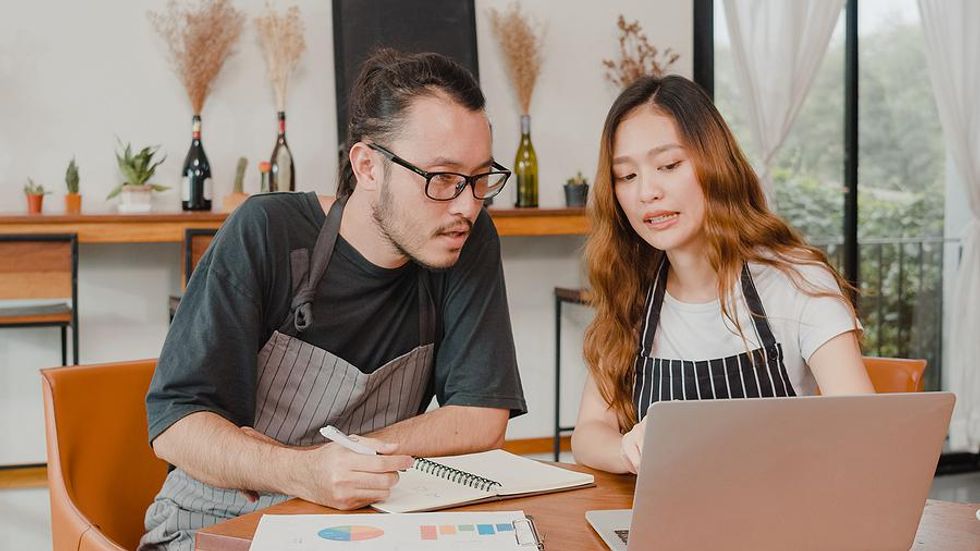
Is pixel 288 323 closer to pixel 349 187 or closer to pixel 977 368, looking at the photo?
pixel 349 187

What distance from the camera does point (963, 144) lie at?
15.3 ft

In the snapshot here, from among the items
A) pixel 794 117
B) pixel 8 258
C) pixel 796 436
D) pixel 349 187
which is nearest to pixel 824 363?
pixel 796 436

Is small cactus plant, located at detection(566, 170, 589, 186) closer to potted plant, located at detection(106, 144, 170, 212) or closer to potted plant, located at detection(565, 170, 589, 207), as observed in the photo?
potted plant, located at detection(565, 170, 589, 207)

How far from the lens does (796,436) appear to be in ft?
3.66

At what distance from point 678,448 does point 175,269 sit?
11.0 ft

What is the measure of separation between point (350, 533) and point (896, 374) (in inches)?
49.9

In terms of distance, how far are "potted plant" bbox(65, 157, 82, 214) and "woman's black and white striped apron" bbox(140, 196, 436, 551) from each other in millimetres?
2242

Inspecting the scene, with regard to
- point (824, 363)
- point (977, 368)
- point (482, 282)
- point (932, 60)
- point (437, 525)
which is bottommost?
point (977, 368)

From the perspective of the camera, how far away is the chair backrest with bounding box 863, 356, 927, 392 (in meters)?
2.08

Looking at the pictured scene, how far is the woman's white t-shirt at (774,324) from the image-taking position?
180 centimetres

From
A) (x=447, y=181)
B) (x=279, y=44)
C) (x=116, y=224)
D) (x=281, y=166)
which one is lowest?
(x=116, y=224)

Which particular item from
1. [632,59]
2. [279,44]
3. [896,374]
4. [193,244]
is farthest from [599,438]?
[632,59]

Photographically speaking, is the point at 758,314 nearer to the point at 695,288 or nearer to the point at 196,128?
the point at 695,288

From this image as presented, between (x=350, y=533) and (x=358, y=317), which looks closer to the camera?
(x=350, y=533)
